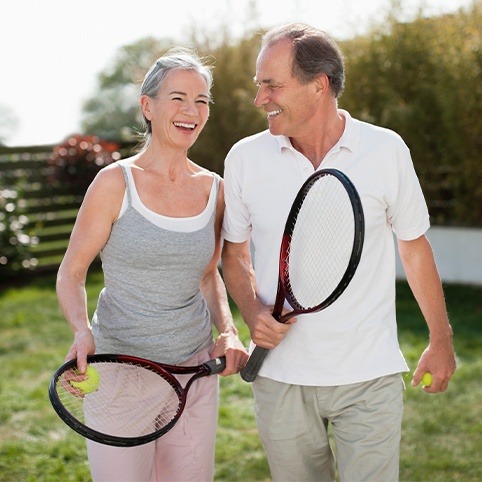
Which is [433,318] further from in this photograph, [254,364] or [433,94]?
[433,94]

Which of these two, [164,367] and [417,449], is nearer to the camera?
[164,367]

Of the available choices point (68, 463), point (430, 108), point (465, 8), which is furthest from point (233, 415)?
point (465, 8)

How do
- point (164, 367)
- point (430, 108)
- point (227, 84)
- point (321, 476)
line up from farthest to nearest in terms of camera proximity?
point (227, 84) → point (430, 108) → point (321, 476) → point (164, 367)

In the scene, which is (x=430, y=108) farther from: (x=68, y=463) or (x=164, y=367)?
(x=164, y=367)

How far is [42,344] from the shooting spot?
6137 millimetres

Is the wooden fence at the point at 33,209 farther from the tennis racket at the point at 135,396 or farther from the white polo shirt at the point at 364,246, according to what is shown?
the white polo shirt at the point at 364,246

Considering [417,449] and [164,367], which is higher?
[164,367]

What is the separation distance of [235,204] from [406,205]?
47 cm

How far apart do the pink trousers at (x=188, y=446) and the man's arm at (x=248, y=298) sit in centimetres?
19

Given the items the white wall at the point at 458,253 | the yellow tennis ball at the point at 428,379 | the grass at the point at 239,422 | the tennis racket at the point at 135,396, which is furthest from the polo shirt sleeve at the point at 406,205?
the white wall at the point at 458,253

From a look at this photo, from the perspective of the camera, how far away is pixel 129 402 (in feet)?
8.14

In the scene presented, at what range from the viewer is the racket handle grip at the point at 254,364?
2.46 m

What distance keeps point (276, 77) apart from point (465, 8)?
5.54 meters

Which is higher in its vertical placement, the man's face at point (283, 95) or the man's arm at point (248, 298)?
the man's face at point (283, 95)
